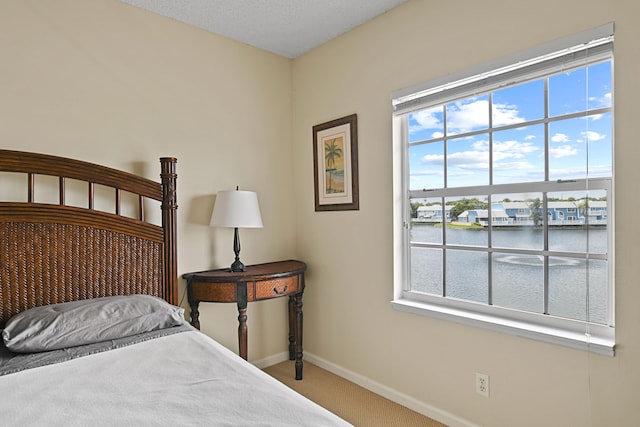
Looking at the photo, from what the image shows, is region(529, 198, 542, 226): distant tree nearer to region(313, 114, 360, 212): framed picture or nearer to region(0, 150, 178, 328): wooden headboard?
region(313, 114, 360, 212): framed picture

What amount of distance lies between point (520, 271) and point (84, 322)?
6.97ft

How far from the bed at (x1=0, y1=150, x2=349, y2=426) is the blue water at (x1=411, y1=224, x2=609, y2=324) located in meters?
1.33

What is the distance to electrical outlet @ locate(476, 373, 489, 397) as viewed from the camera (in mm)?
2068

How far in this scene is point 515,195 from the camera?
2.03 m

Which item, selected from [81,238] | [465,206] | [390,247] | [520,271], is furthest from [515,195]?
[81,238]

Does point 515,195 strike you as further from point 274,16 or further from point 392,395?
point 274,16

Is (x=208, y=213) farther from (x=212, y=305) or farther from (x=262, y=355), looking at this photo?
(x=262, y=355)

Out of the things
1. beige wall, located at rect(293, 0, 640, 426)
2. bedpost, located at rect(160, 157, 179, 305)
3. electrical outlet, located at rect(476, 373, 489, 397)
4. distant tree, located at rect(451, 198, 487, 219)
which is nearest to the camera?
beige wall, located at rect(293, 0, 640, 426)

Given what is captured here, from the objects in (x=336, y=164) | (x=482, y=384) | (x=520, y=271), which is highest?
(x=336, y=164)

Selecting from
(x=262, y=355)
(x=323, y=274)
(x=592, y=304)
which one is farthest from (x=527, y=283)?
(x=262, y=355)

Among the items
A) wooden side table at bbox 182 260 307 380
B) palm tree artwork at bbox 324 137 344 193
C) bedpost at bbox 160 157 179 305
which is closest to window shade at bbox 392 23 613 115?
palm tree artwork at bbox 324 137 344 193

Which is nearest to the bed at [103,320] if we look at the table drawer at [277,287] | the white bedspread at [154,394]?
the white bedspread at [154,394]

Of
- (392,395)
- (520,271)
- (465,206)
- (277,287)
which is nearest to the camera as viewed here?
(520,271)

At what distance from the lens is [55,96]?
2201 millimetres
